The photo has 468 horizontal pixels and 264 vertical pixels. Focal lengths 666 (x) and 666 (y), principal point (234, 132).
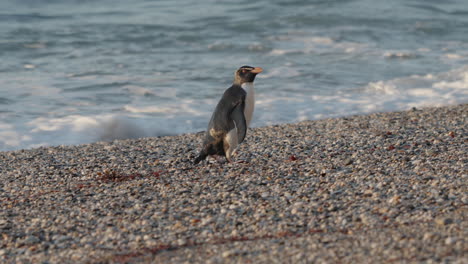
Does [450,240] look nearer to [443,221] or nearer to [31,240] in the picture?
[443,221]

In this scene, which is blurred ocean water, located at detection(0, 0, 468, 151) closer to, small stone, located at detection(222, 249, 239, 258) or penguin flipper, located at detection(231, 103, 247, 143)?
penguin flipper, located at detection(231, 103, 247, 143)

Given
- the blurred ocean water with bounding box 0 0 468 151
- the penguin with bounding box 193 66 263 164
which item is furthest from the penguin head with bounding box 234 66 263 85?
the blurred ocean water with bounding box 0 0 468 151

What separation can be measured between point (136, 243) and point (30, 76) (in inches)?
404

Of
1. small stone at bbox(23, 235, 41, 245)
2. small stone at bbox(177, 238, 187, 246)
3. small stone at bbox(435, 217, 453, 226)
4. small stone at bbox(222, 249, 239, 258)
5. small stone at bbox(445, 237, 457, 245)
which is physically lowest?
small stone at bbox(23, 235, 41, 245)

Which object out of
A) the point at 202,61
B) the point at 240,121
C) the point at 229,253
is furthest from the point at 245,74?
the point at 202,61

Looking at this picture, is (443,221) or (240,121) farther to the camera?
(240,121)

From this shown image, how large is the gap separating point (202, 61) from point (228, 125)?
9188 mm

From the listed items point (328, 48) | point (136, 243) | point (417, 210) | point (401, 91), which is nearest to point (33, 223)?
point (136, 243)

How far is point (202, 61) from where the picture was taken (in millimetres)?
15828

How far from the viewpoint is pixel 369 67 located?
49.3ft

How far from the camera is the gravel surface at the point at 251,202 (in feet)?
14.1

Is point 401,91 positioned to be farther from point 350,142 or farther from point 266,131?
point 350,142

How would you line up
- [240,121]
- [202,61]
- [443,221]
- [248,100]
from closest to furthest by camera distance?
[443,221] < [240,121] < [248,100] < [202,61]

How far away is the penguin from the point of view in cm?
679
